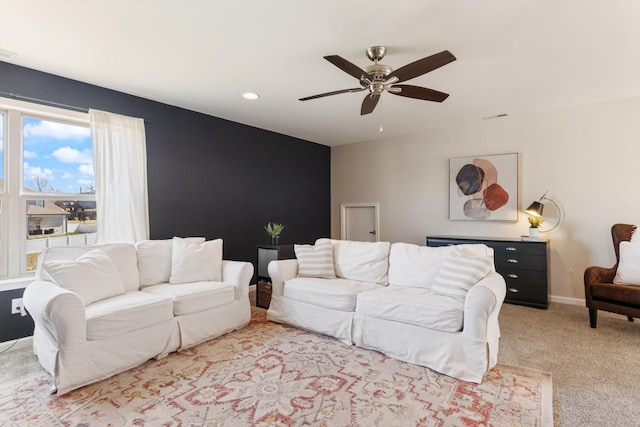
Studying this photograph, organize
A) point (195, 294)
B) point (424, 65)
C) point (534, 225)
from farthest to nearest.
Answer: point (534, 225) < point (195, 294) < point (424, 65)

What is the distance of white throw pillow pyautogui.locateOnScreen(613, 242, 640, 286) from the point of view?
127 inches

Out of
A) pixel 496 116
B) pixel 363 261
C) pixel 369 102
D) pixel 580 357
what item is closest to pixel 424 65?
pixel 369 102

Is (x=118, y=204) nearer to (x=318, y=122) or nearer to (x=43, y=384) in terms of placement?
(x=43, y=384)

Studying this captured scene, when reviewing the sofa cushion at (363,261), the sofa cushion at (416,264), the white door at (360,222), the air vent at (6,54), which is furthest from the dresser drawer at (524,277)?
the air vent at (6,54)

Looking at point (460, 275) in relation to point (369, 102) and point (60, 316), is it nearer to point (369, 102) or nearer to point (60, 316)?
point (369, 102)

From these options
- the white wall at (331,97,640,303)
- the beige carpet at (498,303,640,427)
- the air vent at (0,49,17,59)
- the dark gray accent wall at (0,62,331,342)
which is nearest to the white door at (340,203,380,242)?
the white wall at (331,97,640,303)

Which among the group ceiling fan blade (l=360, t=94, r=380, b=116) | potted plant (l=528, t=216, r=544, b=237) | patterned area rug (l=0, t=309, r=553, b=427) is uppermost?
ceiling fan blade (l=360, t=94, r=380, b=116)

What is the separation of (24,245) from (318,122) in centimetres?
360

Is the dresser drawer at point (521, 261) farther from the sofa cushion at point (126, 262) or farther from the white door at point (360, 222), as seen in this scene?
the sofa cushion at point (126, 262)

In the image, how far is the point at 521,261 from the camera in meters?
4.14

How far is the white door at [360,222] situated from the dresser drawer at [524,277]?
7.13 ft

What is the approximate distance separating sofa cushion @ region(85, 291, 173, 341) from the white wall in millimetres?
3999

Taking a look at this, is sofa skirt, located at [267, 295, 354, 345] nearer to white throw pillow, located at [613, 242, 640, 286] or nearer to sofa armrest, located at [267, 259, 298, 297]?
sofa armrest, located at [267, 259, 298, 297]

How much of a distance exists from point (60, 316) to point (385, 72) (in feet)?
9.25
